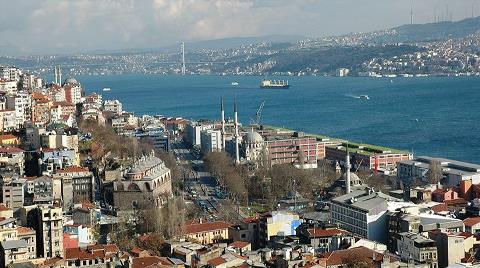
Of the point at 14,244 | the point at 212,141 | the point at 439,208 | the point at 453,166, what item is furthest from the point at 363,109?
the point at 14,244

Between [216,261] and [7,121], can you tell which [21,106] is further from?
[216,261]

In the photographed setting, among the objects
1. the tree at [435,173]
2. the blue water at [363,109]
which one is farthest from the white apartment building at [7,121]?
the blue water at [363,109]

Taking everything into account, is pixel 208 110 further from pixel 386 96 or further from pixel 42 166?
pixel 42 166

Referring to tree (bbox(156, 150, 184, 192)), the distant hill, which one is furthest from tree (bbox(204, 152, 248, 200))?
the distant hill

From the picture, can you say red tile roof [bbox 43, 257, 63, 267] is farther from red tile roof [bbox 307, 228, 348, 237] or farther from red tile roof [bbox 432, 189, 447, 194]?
red tile roof [bbox 432, 189, 447, 194]

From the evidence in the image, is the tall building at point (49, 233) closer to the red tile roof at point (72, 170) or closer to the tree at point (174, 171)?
the red tile roof at point (72, 170)

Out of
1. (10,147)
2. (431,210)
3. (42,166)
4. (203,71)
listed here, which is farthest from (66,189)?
(203,71)
